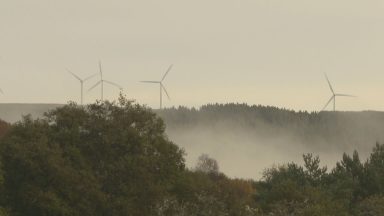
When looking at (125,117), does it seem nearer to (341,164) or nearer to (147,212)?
(147,212)

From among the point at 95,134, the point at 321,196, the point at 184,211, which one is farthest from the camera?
the point at 321,196

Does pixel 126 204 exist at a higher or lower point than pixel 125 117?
lower

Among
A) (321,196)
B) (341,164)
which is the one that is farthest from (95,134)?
(341,164)

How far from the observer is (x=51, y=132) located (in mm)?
71688

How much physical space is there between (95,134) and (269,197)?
68.3 ft

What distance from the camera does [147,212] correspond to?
6981 centimetres

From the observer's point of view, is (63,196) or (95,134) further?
(95,134)

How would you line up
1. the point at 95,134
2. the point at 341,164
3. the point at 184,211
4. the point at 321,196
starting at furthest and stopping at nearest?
the point at 341,164
the point at 321,196
the point at 95,134
the point at 184,211

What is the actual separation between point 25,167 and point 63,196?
324 cm

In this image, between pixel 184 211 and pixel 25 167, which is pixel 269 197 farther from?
pixel 25 167

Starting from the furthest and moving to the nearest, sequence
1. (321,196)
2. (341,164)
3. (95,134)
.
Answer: (341,164) < (321,196) < (95,134)

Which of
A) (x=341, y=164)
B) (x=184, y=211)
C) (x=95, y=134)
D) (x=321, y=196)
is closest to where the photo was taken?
(x=184, y=211)

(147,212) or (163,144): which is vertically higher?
(163,144)

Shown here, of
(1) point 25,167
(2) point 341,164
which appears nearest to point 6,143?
(1) point 25,167
